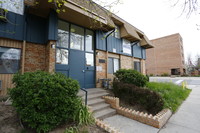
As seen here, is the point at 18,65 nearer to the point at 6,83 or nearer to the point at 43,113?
the point at 6,83

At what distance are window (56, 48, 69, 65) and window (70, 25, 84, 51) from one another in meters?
0.61

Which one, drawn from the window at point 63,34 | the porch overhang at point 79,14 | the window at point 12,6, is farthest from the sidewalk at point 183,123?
the window at point 12,6

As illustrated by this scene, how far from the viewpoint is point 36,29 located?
5266 millimetres

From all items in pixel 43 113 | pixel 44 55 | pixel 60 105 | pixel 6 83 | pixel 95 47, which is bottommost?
pixel 43 113

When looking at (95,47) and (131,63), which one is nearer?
(95,47)

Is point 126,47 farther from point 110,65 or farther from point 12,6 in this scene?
point 12,6

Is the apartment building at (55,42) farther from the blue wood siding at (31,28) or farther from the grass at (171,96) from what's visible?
the grass at (171,96)

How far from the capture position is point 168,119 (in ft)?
12.0

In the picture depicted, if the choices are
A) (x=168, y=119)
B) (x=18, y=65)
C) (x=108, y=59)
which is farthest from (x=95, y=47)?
(x=168, y=119)

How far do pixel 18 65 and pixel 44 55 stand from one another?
129 cm

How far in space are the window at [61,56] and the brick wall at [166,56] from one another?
114 feet

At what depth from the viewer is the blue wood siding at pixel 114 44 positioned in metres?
7.73

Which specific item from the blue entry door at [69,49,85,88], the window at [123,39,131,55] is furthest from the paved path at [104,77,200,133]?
the window at [123,39,131,55]

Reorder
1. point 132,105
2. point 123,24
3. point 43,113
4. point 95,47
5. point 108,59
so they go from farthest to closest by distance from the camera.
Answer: point 123,24 < point 108,59 < point 95,47 < point 132,105 < point 43,113
